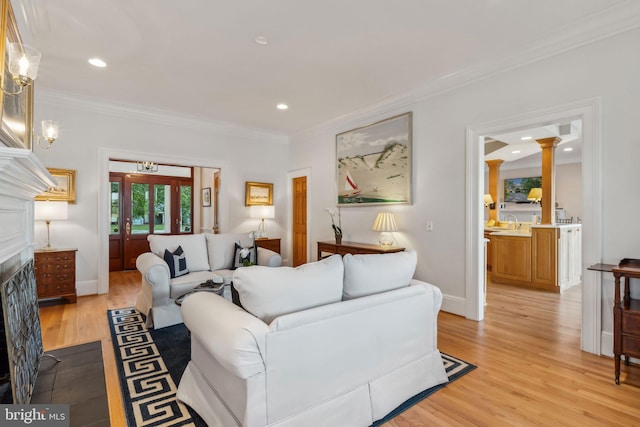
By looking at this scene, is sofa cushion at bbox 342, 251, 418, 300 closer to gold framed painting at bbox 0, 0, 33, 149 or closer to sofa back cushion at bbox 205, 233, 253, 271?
gold framed painting at bbox 0, 0, 33, 149

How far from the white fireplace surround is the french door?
14.4 ft

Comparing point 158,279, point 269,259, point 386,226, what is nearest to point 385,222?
point 386,226

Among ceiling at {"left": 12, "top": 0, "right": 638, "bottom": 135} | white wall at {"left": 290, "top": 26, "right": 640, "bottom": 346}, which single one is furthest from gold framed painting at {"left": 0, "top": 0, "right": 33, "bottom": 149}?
white wall at {"left": 290, "top": 26, "right": 640, "bottom": 346}

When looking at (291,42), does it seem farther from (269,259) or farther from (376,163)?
(269,259)

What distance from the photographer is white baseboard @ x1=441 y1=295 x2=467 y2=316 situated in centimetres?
370

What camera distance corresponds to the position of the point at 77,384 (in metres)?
2.25

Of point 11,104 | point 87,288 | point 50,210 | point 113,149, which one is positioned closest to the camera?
point 11,104

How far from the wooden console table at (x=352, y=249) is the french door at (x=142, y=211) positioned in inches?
168

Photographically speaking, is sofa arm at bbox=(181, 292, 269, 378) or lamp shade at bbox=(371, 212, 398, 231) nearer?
sofa arm at bbox=(181, 292, 269, 378)

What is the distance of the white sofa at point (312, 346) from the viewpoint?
59.3 inches

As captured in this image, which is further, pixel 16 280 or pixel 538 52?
pixel 538 52

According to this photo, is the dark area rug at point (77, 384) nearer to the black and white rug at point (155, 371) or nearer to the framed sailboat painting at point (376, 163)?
the black and white rug at point (155, 371)

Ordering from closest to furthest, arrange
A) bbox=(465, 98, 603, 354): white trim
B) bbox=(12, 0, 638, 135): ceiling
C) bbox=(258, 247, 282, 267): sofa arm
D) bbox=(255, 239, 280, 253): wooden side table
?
bbox=(12, 0, 638, 135): ceiling
bbox=(465, 98, 603, 354): white trim
bbox=(258, 247, 282, 267): sofa arm
bbox=(255, 239, 280, 253): wooden side table

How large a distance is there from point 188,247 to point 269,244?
2136 millimetres
